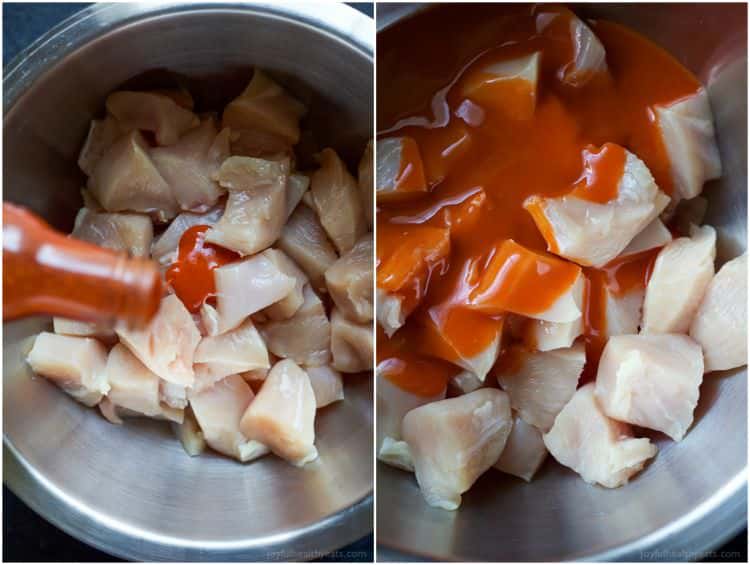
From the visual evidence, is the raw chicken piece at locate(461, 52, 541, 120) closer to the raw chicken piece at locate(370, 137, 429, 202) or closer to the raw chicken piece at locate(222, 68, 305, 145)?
the raw chicken piece at locate(370, 137, 429, 202)

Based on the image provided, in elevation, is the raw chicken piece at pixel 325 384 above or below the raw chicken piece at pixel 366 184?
below

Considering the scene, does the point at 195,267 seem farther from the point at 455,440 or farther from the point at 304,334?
the point at 455,440

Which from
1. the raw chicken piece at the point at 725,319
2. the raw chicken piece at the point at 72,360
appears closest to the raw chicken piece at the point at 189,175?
the raw chicken piece at the point at 72,360

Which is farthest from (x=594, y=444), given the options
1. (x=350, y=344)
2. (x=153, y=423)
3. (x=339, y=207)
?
(x=153, y=423)

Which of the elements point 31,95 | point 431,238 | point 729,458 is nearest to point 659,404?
point 729,458

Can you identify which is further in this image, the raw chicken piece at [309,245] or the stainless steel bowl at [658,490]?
the raw chicken piece at [309,245]

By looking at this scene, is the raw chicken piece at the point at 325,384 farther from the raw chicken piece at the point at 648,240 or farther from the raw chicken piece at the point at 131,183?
the raw chicken piece at the point at 648,240

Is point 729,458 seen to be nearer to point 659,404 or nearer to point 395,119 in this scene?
point 659,404
